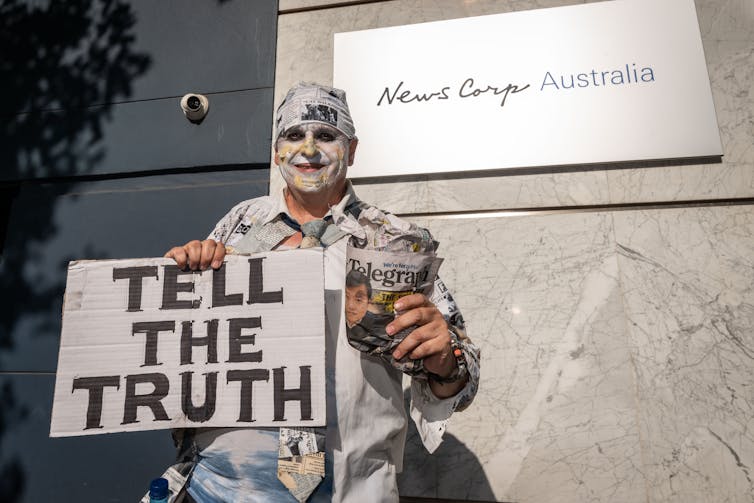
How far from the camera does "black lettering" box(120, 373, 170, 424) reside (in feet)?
4.69

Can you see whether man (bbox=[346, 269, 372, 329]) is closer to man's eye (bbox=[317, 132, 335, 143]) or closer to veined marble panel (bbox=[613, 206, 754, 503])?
man's eye (bbox=[317, 132, 335, 143])

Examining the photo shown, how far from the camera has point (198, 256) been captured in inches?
59.2

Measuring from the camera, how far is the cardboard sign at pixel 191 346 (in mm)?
1420

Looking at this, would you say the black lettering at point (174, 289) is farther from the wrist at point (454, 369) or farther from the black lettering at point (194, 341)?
the wrist at point (454, 369)

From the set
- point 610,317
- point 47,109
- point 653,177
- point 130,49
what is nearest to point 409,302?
point 610,317

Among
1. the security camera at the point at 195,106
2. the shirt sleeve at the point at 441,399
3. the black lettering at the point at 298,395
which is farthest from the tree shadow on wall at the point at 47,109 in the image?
the shirt sleeve at the point at 441,399

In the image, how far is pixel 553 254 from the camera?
260 cm

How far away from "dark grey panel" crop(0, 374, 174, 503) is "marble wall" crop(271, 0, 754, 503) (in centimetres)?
164

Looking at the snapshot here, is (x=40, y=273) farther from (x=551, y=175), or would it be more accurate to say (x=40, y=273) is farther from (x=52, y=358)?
(x=551, y=175)

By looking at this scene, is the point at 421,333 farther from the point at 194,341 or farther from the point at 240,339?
the point at 194,341

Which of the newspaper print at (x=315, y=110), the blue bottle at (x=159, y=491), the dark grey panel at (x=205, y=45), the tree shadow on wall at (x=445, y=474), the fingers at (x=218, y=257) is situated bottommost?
the tree shadow on wall at (x=445, y=474)

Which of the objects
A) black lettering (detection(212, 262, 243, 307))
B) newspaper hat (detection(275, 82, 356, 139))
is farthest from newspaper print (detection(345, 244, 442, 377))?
newspaper hat (detection(275, 82, 356, 139))

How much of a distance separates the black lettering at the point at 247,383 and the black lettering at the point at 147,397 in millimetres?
209

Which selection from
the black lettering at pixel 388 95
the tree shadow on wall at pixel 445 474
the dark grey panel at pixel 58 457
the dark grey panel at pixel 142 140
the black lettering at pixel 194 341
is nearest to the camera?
the black lettering at pixel 194 341
